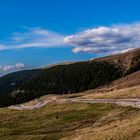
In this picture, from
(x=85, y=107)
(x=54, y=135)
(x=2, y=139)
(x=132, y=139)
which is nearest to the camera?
(x=132, y=139)

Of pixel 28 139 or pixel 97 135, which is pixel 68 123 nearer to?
pixel 28 139

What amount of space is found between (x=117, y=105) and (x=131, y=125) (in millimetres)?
42522

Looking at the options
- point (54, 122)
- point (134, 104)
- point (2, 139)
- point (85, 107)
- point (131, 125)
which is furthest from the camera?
point (85, 107)

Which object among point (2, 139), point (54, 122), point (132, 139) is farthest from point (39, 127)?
point (132, 139)

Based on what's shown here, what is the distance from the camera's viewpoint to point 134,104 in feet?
282

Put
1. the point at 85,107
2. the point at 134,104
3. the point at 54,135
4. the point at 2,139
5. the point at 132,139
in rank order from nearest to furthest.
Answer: the point at 132,139, the point at 54,135, the point at 2,139, the point at 134,104, the point at 85,107

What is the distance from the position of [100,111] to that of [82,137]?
37546 mm

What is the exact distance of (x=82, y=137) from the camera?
2253 inches

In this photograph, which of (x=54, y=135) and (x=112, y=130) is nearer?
(x=112, y=130)

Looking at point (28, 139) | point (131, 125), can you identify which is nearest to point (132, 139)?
point (131, 125)

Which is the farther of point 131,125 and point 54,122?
point 54,122

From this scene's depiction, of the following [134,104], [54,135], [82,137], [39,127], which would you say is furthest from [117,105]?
[82,137]

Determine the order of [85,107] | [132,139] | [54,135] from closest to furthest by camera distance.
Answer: [132,139] < [54,135] < [85,107]

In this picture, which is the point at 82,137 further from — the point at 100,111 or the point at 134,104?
the point at 100,111
